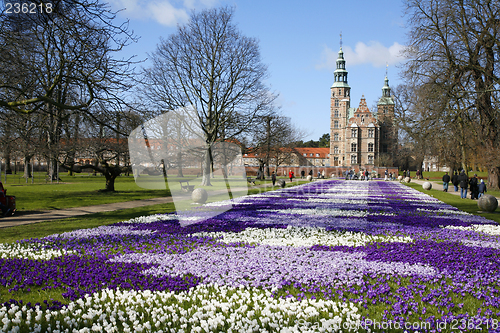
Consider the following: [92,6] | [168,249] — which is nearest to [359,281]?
[168,249]

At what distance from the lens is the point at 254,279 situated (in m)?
6.05

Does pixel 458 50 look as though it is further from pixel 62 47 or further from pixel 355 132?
pixel 355 132

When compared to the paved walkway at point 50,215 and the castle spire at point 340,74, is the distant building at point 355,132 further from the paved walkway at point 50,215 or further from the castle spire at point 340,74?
the paved walkway at point 50,215

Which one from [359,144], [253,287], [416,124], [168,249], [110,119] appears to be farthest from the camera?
[359,144]

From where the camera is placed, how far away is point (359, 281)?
19.2 ft

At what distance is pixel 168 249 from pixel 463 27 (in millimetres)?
26789

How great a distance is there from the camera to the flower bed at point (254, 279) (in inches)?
173

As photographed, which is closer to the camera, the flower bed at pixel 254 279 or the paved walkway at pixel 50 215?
the flower bed at pixel 254 279

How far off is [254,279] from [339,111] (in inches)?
4844

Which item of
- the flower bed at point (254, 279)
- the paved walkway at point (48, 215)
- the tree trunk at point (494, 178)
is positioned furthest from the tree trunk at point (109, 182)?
the tree trunk at point (494, 178)

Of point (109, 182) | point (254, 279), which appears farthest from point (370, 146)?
point (254, 279)

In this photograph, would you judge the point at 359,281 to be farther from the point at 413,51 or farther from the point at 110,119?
the point at 413,51

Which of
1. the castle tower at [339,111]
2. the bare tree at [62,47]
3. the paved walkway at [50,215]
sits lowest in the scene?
the paved walkway at [50,215]

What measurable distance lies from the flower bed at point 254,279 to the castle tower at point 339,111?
374 feet
